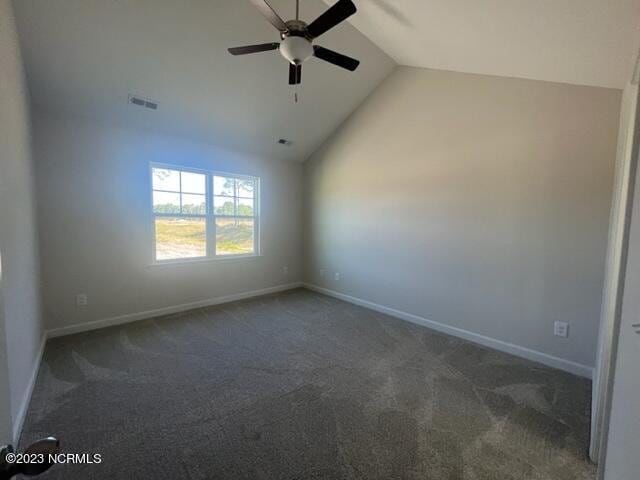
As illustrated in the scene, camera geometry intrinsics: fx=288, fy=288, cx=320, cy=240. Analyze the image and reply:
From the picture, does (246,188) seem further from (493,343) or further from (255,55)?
(493,343)

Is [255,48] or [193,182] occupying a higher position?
[255,48]

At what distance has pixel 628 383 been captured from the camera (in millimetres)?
1115

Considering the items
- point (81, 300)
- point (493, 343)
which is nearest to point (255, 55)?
point (81, 300)

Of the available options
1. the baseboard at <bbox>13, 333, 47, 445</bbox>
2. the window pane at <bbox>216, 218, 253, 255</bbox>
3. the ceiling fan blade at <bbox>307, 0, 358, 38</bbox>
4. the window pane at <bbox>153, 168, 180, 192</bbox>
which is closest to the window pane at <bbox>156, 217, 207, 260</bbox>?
the window pane at <bbox>216, 218, 253, 255</bbox>

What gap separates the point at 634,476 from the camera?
1043mm

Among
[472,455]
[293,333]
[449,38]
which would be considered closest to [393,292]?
[293,333]

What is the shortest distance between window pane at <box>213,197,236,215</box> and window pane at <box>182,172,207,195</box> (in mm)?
248

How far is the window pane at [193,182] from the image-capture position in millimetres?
4012

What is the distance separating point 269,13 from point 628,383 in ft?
8.79

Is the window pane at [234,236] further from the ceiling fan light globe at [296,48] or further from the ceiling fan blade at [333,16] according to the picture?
the ceiling fan blade at [333,16]

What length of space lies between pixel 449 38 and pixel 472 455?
304cm

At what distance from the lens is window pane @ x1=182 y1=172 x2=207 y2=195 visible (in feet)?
13.2

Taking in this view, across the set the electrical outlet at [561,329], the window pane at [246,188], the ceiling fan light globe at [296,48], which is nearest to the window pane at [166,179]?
the window pane at [246,188]

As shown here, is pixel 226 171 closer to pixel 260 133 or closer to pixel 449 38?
pixel 260 133
